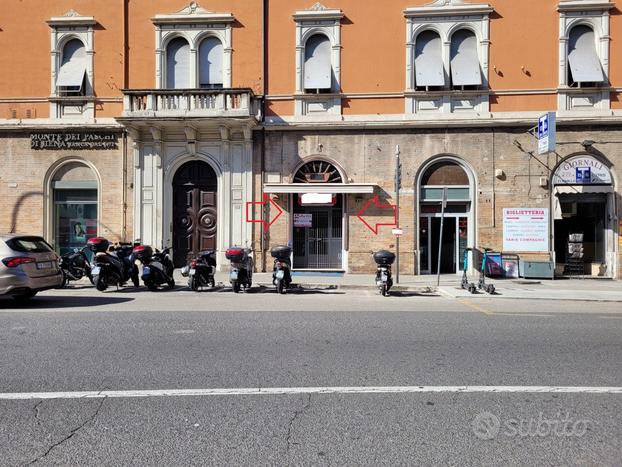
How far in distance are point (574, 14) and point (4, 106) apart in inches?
826

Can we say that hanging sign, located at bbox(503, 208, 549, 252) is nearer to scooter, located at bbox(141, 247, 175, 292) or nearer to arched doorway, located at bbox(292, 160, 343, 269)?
arched doorway, located at bbox(292, 160, 343, 269)

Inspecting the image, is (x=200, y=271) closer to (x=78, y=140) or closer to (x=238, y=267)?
(x=238, y=267)

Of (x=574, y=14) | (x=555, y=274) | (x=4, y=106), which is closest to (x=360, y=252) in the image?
(x=555, y=274)

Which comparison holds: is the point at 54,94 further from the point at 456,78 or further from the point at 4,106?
the point at 456,78

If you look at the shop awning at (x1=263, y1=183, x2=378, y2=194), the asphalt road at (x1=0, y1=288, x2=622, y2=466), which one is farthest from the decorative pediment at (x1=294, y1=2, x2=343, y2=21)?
the asphalt road at (x1=0, y1=288, x2=622, y2=466)

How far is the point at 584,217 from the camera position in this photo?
54.4ft

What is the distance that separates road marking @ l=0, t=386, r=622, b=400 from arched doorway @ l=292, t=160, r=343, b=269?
1235cm

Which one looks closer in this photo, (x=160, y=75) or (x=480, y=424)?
(x=480, y=424)

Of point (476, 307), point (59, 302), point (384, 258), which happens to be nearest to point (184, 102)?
point (59, 302)

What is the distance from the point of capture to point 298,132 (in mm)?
16891

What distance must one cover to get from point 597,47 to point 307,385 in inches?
675

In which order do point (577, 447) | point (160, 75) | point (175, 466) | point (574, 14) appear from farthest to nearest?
point (160, 75) < point (574, 14) < point (577, 447) < point (175, 466)

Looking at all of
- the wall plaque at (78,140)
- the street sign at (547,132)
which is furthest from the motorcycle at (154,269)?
the street sign at (547,132)

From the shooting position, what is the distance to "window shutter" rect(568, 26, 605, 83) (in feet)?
51.9
